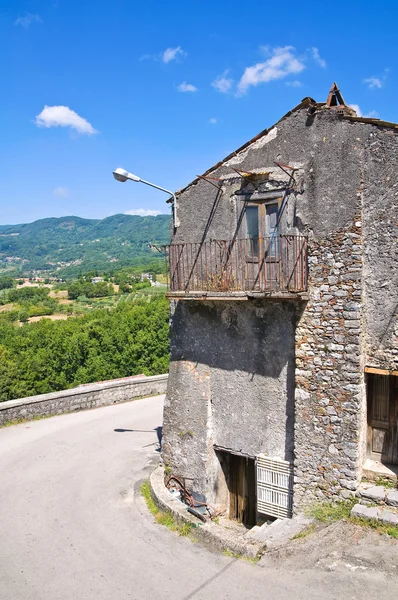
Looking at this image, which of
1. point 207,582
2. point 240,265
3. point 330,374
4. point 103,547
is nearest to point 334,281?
point 330,374

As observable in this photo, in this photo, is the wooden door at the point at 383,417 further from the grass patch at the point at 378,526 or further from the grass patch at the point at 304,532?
the grass patch at the point at 304,532

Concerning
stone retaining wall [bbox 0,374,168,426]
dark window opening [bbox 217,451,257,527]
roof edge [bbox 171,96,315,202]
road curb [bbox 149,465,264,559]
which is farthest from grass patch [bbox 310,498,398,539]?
stone retaining wall [bbox 0,374,168,426]

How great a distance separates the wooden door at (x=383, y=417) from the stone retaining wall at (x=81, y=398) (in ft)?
39.3

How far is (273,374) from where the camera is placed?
→ 9.05 m

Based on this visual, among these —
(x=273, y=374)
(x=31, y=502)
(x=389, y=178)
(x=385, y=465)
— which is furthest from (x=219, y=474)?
(x=389, y=178)

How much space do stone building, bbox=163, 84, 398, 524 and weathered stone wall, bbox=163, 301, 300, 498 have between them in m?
0.03

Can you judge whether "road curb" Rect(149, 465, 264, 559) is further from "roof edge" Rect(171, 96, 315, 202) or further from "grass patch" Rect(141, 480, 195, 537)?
"roof edge" Rect(171, 96, 315, 202)

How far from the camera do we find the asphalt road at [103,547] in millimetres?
6422

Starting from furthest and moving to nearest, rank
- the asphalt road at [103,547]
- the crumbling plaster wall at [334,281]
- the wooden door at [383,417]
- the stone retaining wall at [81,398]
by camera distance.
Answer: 1. the stone retaining wall at [81,398]
2. the wooden door at [383,417]
3. the crumbling plaster wall at [334,281]
4. the asphalt road at [103,547]

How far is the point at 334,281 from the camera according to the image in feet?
26.8

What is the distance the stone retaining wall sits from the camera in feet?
53.1

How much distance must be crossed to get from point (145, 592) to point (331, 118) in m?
8.05

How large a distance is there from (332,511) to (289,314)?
3451 millimetres

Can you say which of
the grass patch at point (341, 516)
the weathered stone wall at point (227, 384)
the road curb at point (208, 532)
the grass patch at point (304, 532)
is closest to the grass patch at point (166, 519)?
the road curb at point (208, 532)
